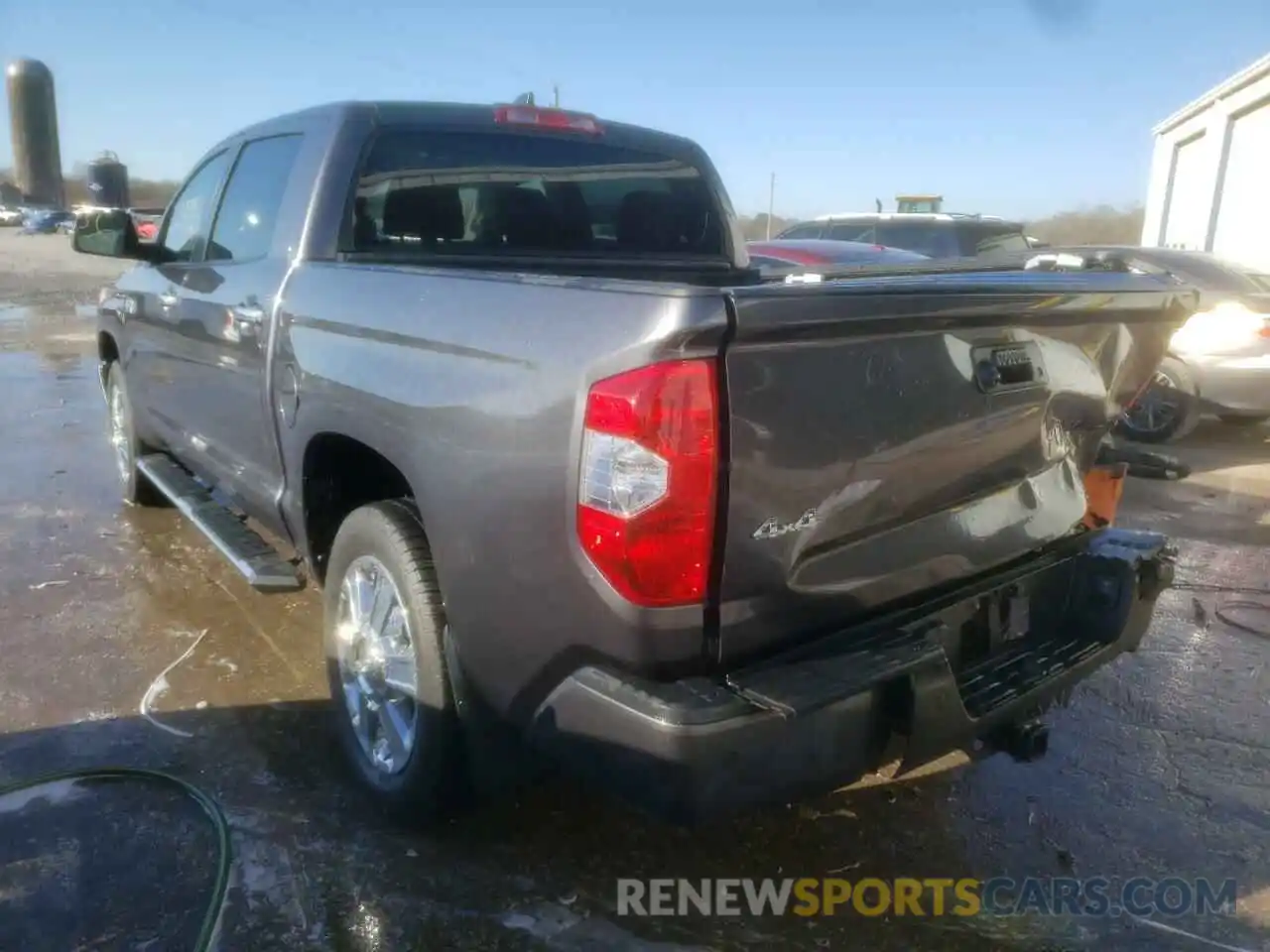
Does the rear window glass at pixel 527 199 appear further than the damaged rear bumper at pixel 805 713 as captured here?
Yes

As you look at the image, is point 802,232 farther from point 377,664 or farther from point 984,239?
point 377,664

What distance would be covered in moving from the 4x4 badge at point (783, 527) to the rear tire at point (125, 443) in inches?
164

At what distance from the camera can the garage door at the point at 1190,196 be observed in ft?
69.5

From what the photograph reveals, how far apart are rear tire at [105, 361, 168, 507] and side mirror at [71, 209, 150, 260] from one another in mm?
1005

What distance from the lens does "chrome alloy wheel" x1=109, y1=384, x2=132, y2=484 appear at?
5.38 metres

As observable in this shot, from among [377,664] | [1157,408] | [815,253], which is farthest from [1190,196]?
[377,664]

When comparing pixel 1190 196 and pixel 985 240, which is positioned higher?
pixel 1190 196

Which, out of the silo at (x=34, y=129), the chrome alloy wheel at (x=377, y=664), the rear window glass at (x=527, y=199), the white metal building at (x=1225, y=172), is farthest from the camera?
the silo at (x=34, y=129)

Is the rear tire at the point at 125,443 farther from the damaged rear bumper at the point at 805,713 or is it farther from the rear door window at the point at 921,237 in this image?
the rear door window at the point at 921,237

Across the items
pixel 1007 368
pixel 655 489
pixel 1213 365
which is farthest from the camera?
pixel 1213 365

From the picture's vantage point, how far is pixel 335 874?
254 centimetres

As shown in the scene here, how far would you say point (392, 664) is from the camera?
2.70 metres

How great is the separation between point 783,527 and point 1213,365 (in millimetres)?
6993

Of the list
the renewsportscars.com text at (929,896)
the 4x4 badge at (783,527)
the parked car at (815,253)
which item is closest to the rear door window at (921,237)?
the parked car at (815,253)
